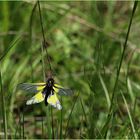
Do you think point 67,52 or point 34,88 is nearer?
point 34,88

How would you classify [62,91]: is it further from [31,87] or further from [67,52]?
[67,52]

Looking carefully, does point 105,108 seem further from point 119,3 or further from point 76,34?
point 119,3

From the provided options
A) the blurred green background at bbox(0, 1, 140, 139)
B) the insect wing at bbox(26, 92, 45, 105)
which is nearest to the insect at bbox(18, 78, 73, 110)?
the insect wing at bbox(26, 92, 45, 105)

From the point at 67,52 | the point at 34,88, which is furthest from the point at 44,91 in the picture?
the point at 67,52

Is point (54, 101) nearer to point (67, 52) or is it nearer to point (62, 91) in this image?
point (62, 91)

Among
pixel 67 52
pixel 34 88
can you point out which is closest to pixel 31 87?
pixel 34 88

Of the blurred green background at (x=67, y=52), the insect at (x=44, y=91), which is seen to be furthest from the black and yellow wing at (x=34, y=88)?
the blurred green background at (x=67, y=52)

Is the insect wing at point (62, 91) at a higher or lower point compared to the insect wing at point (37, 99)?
higher

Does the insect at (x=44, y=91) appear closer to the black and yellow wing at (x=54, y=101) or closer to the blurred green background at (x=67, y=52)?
the black and yellow wing at (x=54, y=101)

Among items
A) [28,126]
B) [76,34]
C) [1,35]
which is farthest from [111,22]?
[28,126]

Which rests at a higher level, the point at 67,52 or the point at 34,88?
the point at 67,52

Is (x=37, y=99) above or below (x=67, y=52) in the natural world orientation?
below
